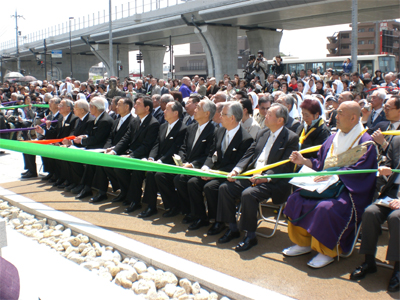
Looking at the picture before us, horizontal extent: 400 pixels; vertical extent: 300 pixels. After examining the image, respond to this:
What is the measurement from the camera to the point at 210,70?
29062 millimetres

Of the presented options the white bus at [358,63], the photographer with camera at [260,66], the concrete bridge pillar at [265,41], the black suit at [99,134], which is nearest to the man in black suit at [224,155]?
the black suit at [99,134]

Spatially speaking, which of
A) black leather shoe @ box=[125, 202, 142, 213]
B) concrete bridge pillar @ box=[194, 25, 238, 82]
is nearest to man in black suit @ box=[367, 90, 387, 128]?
black leather shoe @ box=[125, 202, 142, 213]

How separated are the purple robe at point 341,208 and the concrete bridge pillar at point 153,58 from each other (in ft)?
133

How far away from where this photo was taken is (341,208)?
3.69 meters

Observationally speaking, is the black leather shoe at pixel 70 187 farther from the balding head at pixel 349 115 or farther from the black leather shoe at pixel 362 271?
the black leather shoe at pixel 362 271

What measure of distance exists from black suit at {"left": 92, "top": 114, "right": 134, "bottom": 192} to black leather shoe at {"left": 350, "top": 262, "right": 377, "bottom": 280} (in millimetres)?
4067

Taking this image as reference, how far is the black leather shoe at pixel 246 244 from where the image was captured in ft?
13.7

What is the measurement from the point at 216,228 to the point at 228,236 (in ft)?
0.95

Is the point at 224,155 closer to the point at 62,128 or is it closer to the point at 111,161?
the point at 111,161

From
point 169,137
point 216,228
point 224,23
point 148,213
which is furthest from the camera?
point 224,23

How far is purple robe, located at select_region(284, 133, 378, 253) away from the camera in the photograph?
3.64 m

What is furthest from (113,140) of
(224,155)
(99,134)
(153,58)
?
(153,58)

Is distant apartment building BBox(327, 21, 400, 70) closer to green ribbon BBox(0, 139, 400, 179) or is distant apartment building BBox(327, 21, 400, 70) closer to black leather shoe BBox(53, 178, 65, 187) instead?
black leather shoe BBox(53, 178, 65, 187)

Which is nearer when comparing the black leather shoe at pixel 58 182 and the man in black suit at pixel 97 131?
the man in black suit at pixel 97 131
